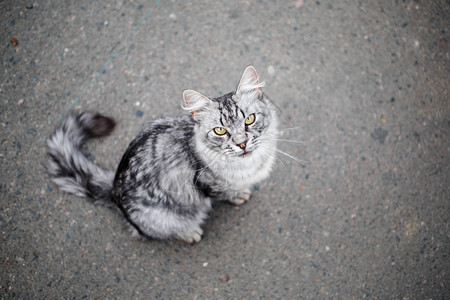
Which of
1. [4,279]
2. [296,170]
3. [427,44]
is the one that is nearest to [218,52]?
[296,170]

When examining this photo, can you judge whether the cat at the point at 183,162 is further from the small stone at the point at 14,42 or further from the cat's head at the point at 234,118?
the small stone at the point at 14,42

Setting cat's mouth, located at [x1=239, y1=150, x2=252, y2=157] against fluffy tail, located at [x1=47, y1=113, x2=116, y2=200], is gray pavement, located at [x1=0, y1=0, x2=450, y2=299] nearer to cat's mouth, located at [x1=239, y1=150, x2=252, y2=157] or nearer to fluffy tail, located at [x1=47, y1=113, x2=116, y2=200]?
fluffy tail, located at [x1=47, y1=113, x2=116, y2=200]

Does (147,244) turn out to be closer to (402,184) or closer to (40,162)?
(40,162)

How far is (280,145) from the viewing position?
3.06 metres

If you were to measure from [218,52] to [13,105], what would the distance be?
6.73 ft

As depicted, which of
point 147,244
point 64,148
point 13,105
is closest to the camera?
point 64,148

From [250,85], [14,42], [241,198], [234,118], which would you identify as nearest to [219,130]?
[234,118]

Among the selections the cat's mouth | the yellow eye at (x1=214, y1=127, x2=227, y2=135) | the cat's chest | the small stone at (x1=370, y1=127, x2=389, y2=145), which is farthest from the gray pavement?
the yellow eye at (x1=214, y1=127, x2=227, y2=135)

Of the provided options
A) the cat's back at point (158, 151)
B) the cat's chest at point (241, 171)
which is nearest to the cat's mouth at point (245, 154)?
the cat's chest at point (241, 171)

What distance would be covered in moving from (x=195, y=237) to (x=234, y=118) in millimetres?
1283

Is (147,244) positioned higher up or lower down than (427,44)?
lower down

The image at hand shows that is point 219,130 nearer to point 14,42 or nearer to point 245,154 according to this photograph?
point 245,154

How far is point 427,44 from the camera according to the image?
10.6 ft

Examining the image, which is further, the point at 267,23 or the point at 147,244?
the point at 267,23
